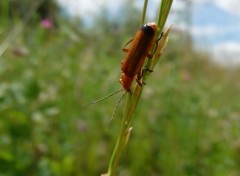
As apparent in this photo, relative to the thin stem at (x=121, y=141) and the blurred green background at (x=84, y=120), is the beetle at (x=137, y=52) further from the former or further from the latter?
the blurred green background at (x=84, y=120)

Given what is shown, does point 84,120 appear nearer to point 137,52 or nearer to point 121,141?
point 137,52

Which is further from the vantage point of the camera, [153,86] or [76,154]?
[153,86]

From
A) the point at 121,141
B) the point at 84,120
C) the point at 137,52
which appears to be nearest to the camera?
the point at 121,141

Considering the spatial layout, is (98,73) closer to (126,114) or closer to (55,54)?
(55,54)

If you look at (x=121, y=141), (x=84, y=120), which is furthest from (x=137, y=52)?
(x=84, y=120)

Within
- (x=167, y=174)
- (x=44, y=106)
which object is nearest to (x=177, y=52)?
(x=167, y=174)

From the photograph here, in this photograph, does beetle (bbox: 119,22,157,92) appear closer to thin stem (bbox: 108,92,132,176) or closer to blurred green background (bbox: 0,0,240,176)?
thin stem (bbox: 108,92,132,176)

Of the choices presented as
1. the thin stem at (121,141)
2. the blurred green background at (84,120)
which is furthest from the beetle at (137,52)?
the blurred green background at (84,120)

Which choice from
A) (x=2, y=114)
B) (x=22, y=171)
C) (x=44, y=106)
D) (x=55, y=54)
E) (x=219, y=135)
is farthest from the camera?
(x=55, y=54)
